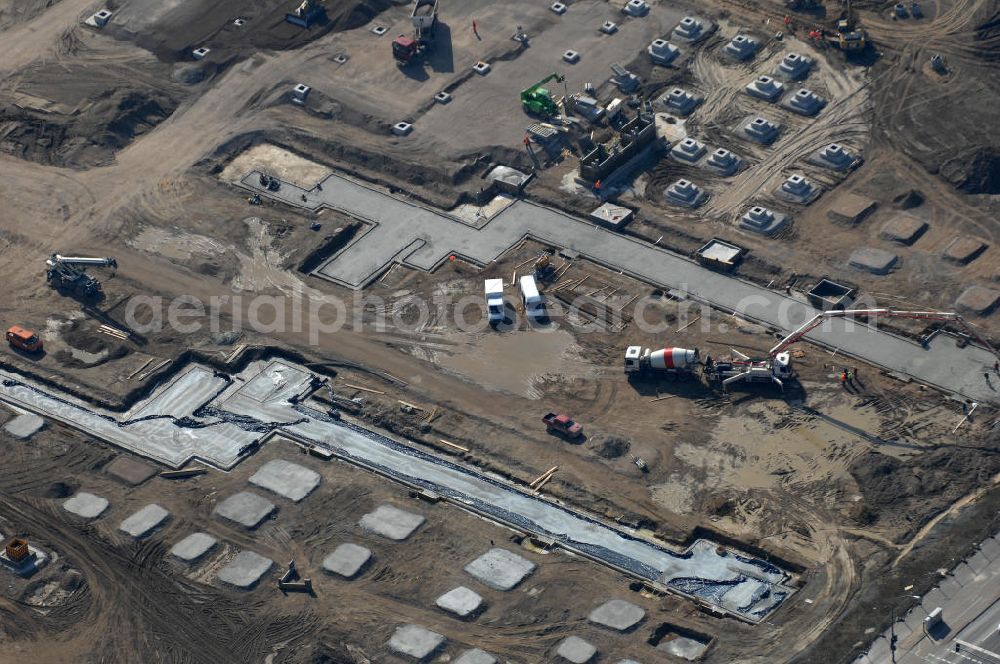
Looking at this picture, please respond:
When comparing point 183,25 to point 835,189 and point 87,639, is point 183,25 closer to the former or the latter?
point 835,189

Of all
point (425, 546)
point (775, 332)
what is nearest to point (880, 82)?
point (775, 332)

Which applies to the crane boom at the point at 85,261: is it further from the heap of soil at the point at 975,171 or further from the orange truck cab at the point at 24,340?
the heap of soil at the point at 975,171

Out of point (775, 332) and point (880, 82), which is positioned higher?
point (880, 82)

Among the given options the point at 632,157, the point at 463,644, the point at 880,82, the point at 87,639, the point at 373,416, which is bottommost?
the point at 87,639

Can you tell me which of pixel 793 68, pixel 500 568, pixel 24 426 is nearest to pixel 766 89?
pixel 793 68

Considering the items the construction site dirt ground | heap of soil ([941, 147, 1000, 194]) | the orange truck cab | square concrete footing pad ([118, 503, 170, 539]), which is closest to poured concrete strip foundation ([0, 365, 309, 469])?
the construction site dirt ground

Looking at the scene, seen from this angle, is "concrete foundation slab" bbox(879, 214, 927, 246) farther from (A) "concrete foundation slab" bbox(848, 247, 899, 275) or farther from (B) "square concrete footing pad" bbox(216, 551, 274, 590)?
(B) "square concrete footing pad" bbox(216, 551, 274, 590)
